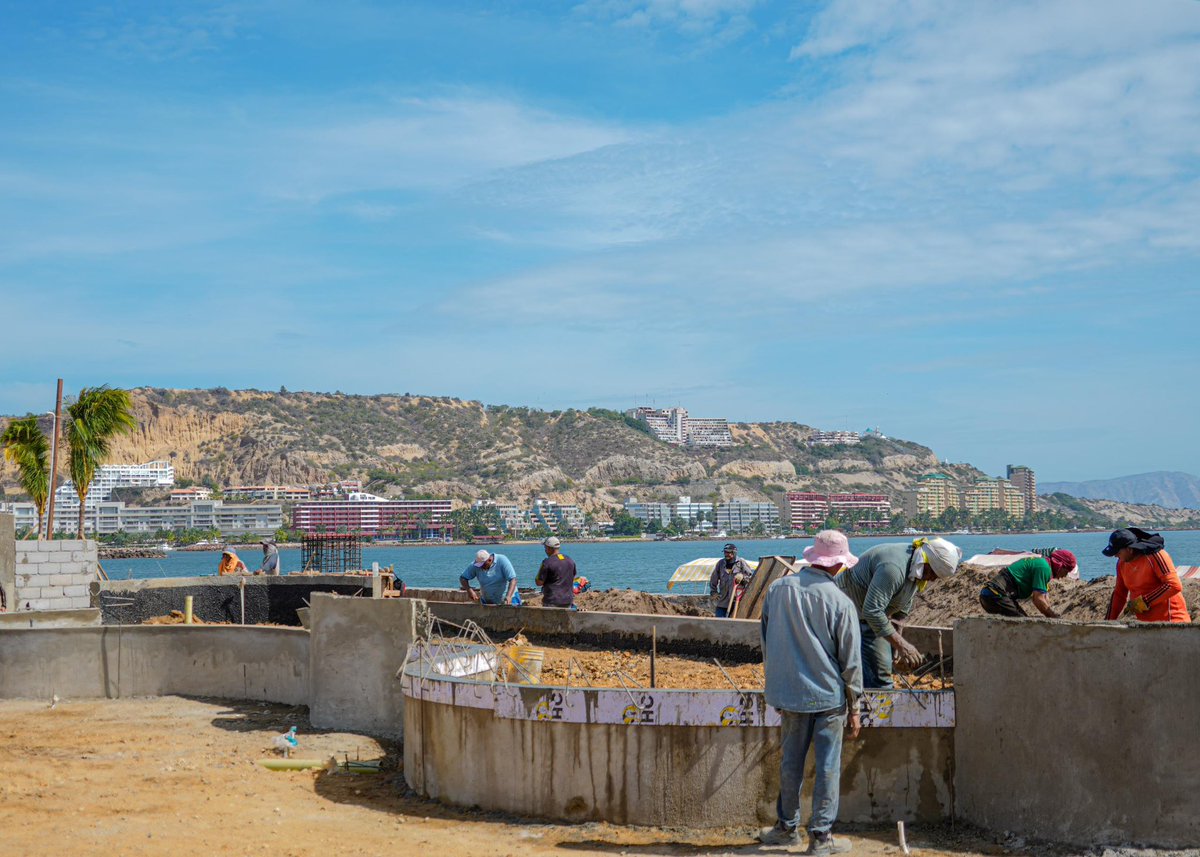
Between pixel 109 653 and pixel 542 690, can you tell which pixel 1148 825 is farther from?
pixel 109 653

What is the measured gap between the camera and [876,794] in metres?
7.30

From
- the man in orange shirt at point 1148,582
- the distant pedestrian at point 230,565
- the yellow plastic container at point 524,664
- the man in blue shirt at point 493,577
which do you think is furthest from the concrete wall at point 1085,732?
the distant pedestrian at point 230,565

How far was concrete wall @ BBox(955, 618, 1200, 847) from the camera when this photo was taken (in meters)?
6.42

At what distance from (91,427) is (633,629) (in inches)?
600

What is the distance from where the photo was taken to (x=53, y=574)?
17594 mm

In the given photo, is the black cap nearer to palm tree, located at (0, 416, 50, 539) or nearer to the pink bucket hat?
the pink bucket hat

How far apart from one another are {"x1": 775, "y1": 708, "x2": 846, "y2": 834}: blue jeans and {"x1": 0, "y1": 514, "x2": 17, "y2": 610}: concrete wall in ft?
42.6

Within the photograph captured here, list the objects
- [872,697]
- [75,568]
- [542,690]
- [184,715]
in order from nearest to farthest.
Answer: [872,697] → [542,690] → [184,715] → [75,568]

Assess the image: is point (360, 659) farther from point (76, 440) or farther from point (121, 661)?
point (76, 440)

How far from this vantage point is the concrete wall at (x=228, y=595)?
18.5 meters

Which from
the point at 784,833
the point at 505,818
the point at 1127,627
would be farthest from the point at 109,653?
the point at 1127,627

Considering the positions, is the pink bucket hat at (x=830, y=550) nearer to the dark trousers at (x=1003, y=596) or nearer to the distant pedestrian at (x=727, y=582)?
the dark trousers at (x=1003, y=596)

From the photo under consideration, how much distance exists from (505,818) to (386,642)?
11.5 ft

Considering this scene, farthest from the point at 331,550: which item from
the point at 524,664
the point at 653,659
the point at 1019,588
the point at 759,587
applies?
the point at 1019,588
